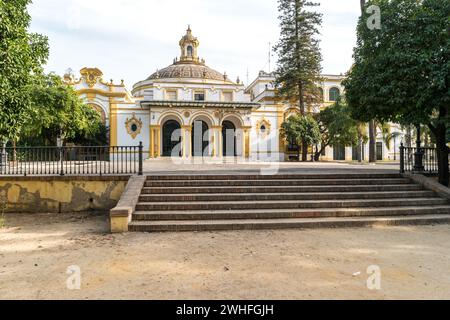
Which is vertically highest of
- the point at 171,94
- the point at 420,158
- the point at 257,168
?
the point at 171,94

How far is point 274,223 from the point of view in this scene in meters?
6.75

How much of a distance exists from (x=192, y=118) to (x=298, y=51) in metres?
12.4

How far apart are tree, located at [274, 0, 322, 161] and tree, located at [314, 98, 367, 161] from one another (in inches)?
114

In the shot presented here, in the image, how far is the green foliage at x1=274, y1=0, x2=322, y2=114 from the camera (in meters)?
29.3

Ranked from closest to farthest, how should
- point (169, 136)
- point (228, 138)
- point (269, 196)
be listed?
1. point (269, 196)
2. point (169, 136)
3. point (228, 138)

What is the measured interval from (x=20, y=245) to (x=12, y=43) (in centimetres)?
508

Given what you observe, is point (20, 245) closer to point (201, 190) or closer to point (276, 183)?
point (201, 190)

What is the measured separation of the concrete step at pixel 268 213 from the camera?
7062 mm

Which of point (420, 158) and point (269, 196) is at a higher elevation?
point (420, 158)

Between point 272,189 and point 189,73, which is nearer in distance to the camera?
point 272,189

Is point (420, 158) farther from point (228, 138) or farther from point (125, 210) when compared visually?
point (228, 138)

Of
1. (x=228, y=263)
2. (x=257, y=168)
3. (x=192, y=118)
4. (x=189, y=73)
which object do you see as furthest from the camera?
(x=189, y=73)

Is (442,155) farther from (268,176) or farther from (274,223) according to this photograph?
(274,223)

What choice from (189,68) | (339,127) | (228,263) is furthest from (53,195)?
(189,68)
